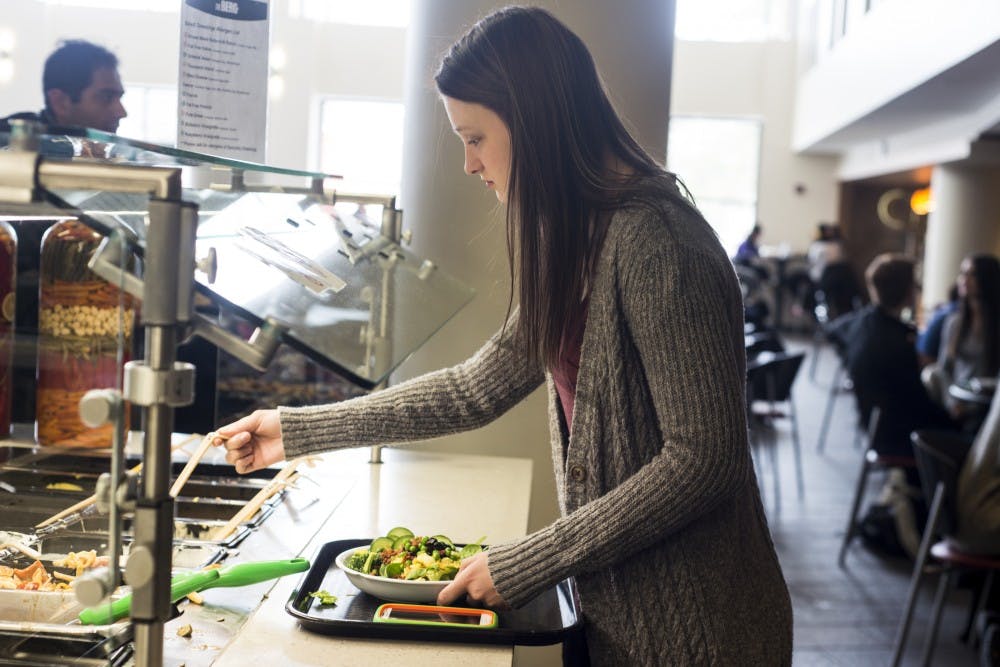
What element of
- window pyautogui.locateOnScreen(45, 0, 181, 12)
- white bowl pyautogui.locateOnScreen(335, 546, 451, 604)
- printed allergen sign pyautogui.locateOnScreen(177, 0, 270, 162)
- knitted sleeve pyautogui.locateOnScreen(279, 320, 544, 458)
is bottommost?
white bowl pyautogui.locateOnScreen(335, 546, 451, 604)

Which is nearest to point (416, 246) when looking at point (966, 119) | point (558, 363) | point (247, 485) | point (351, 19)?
point (247, 485)

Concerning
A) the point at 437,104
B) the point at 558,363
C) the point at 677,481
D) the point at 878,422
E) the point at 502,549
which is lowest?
the point at 878,422

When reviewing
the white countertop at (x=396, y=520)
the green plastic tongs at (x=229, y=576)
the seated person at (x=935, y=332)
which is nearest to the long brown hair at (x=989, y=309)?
the seated person at (x=935, y=332)

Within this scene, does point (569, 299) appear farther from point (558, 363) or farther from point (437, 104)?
point (437, 104)

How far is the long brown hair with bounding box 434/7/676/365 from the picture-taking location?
3.99ft

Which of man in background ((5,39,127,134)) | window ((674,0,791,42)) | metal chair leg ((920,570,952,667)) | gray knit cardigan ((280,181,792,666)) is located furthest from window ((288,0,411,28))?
gray knit cardigan ((280,181,792,666))

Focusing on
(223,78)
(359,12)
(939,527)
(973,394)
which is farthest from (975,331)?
(359,12)

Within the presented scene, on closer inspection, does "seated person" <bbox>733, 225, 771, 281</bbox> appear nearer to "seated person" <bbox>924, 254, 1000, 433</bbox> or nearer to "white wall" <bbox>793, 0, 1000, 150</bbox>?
"white wall" <bbox>793, 0, 1000, 150</bbox>

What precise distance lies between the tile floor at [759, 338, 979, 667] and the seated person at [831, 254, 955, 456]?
51 centimetres

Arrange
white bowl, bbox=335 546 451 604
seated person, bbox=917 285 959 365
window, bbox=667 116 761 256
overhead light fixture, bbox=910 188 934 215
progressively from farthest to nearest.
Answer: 1. window, bbox=667 116 761 256
2. overhead light fixture, bbox=910 188 934 215
3. seated person, bbox=917 285 959 365
4. white bowl, bbox=335 546 451 604

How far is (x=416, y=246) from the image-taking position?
2.42 m

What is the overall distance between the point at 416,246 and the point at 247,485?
79 cm

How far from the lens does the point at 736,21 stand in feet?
48.3

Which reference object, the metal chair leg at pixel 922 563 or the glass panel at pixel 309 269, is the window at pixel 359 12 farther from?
the glass panel at pixel 309 269
